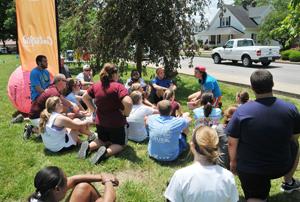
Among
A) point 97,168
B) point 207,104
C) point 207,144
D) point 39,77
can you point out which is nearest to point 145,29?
point 39,77

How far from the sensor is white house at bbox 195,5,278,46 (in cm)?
5500

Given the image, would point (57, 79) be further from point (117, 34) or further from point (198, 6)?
point (198, 6)

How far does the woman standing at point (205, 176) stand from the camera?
301 centimetres

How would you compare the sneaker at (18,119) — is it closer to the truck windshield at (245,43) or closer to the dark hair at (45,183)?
the dark hair at (45,183)

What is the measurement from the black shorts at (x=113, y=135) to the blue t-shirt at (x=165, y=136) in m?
0.57

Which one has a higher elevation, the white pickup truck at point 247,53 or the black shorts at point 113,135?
Answer: the white pickup truck at point 247,53

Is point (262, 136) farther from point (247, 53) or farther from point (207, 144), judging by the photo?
point (247, 53)

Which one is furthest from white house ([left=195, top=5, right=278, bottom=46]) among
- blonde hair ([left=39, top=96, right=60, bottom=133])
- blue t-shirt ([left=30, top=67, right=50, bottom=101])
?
blonde hair ([left=39, top=96, right=60, bottom=133])

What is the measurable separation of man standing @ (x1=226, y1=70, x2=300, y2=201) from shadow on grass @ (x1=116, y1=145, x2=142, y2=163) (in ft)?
7.36

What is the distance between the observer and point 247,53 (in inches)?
915

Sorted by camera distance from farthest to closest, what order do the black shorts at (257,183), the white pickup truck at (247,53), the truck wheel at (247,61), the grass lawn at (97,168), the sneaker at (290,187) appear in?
1. the truck wheel at (247,61)
2. the white pickup truck at (247,53)
3. the grass lawn at (97,168)
4. the sneaker at (290,187)
5. the black shorts at (257,183)

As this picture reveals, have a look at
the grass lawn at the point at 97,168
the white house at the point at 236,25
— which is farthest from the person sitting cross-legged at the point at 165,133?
the white house at the point at 236,25

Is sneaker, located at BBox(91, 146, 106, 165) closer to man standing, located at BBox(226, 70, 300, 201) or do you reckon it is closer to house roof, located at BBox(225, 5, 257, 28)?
man standing, located at BBox(226, 70, 300, 201)

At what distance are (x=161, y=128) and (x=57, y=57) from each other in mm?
3975
